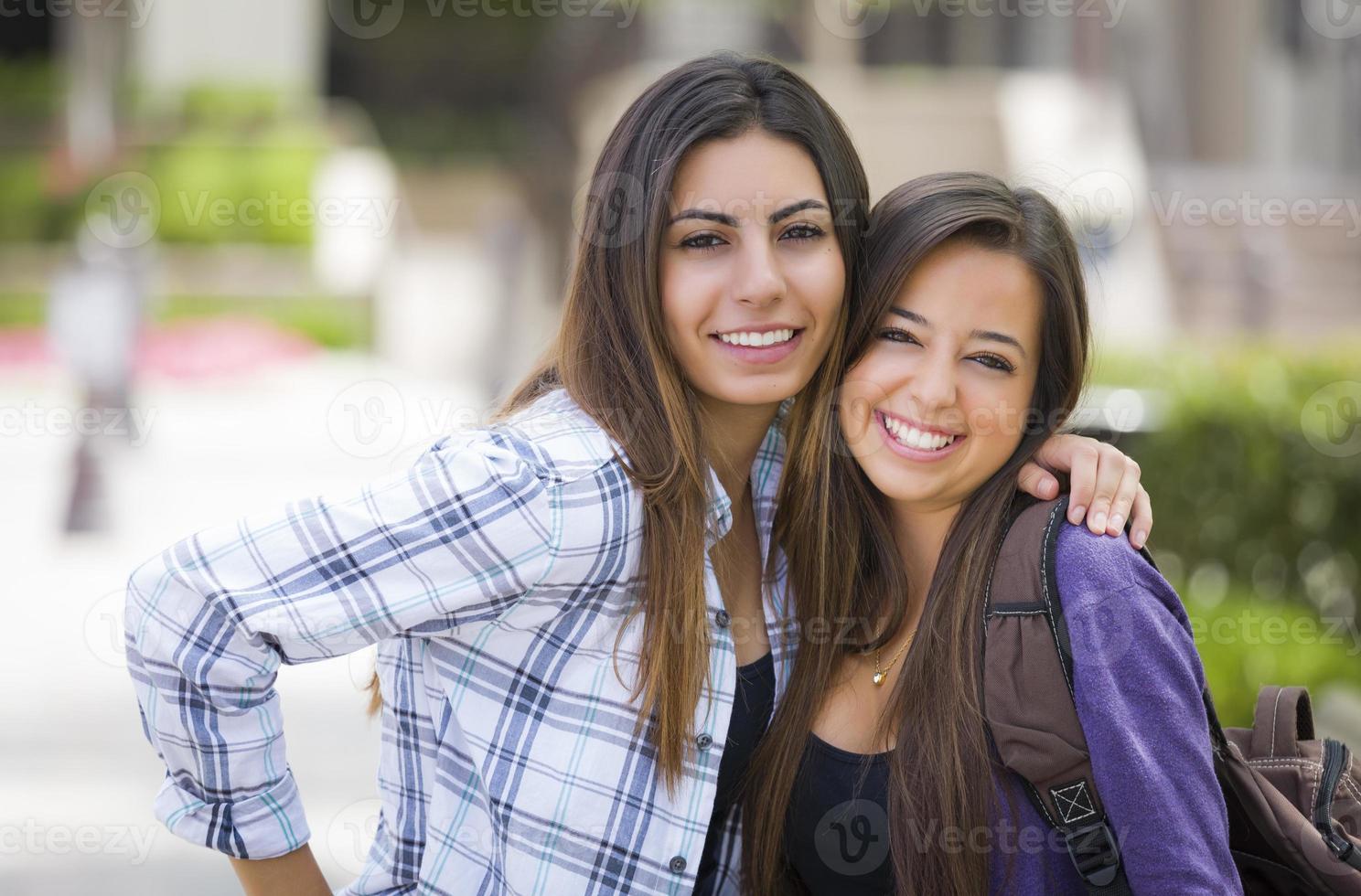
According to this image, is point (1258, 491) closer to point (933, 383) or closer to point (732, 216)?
point (933, 383)

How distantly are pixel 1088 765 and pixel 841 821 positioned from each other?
50 cm

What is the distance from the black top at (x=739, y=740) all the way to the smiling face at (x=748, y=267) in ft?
1.71

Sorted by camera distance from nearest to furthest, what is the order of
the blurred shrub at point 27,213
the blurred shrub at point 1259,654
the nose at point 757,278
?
the nose at point 757,278 < the blurred shrub at point 1259,654 < the blurred shrub at point 27,213

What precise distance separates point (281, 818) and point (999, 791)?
47.6 inches

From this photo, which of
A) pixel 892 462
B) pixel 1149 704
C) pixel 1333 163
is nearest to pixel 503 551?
pixel 892 462

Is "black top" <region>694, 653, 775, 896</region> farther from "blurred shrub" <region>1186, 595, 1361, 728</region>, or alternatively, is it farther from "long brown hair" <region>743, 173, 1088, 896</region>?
"blurred shrub" <region>1186, 595, 1361, 728</region>

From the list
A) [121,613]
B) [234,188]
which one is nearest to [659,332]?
[121,613]

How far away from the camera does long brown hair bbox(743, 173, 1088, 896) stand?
2270mm

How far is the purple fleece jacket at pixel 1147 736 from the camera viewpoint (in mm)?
2008

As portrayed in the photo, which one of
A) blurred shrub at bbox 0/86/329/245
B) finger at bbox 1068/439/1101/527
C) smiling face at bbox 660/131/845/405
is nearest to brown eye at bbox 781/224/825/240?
smiling face at bbox 660/131/845/405

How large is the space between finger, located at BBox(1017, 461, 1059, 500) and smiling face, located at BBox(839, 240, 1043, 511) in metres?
0.07

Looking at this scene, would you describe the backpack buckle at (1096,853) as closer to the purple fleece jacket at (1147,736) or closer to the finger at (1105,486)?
the purple fleece jacket at (1147,736)

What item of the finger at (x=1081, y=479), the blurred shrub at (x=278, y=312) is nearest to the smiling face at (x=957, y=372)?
the finger at (x=1081, y=479)

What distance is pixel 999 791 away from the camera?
2.23 m
